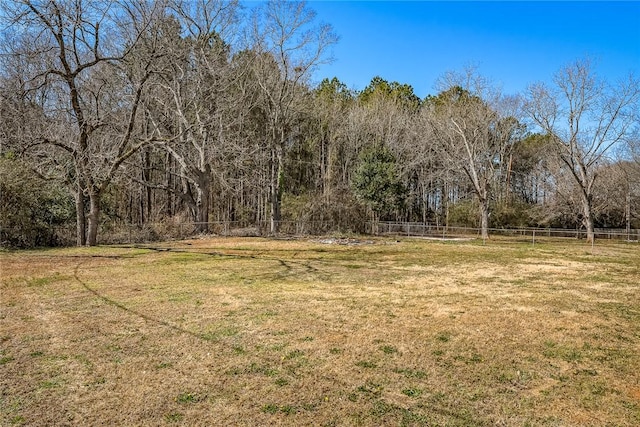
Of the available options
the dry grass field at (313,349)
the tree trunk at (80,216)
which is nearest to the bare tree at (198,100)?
the tree trunk at (80,216)

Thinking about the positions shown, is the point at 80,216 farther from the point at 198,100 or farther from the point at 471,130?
the point at 471,130

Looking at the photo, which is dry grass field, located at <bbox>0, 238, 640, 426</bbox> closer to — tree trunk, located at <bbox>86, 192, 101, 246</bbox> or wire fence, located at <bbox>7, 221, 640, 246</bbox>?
tree trunk, located at <bbox>86, 192, 101, 246</bbox>

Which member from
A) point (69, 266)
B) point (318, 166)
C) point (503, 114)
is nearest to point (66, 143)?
point (69, 266)

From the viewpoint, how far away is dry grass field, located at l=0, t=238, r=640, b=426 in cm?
409

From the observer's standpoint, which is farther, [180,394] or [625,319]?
[625,319]

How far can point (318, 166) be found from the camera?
37.9 meters

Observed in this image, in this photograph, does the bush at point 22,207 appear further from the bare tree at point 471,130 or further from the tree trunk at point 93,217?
the bare tree at point 471,130

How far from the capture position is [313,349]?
5.70 metres

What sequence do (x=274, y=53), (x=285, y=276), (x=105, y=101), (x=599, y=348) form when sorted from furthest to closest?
1. (x=274, y=53)
2. (x=105, y=101)
3. (x=285, y=276)
4. (x=599, y=348)

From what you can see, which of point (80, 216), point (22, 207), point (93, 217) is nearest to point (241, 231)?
point (93, 217)

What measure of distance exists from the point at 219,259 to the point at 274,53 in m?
16.7

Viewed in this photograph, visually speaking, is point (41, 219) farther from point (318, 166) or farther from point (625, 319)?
point (318, 166)

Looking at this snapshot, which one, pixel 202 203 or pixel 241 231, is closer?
pixel 202 203

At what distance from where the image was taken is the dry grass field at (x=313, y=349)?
13.4 ft
